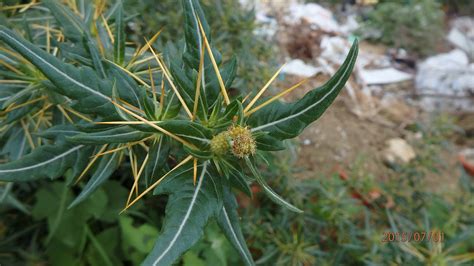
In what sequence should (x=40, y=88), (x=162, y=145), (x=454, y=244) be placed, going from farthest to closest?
(x=454, y=244), (x=40, y=88), (x=162, y=145)

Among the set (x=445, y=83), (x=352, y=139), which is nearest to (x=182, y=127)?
(x=352, y=139)

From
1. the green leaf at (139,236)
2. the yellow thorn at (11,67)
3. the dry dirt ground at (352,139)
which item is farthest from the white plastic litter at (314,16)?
the yellow thorn at (11,67)

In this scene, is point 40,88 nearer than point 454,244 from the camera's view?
Yes

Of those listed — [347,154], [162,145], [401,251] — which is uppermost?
[162,145]

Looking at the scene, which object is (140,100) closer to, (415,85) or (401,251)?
(401,251)

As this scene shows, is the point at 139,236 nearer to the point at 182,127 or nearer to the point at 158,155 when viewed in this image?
the point at 158,155

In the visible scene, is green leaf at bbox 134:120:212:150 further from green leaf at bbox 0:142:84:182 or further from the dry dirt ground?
the dry dirt ground

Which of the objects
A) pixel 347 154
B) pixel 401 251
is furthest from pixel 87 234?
pixel 347 154
